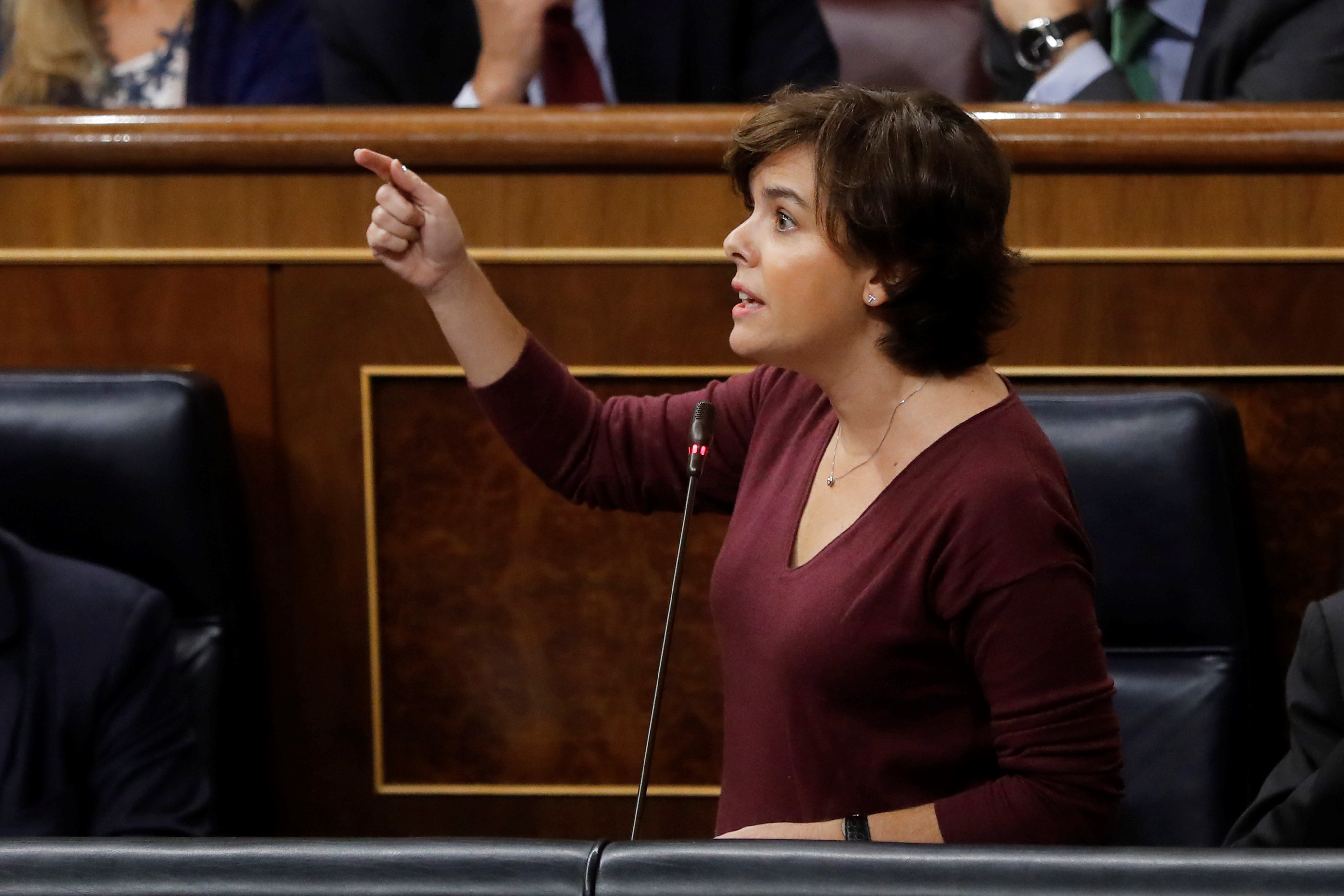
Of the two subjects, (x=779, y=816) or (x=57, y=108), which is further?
(x=57, y=108)

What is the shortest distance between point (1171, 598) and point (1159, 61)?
0.66 metres

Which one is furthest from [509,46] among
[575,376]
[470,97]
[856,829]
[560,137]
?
[856,829]

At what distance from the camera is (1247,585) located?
1.12 m

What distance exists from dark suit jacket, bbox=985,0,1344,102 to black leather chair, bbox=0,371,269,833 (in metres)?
0.82

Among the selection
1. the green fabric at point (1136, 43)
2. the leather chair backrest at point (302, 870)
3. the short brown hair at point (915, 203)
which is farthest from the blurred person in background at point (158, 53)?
the leather chair backrest at point (302, 870)

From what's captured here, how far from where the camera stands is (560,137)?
124cm

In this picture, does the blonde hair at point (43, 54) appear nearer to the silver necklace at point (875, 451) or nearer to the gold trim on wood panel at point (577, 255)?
the gold trim on wood panel at point (577, 255)

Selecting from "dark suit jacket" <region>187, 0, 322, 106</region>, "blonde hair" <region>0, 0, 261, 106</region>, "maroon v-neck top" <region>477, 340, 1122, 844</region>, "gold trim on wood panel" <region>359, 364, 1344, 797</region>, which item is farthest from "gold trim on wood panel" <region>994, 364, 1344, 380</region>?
"blonde hair" <region>0, 0, 261, 106</region>

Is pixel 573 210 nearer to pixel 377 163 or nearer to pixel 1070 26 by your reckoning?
pixel 377 163

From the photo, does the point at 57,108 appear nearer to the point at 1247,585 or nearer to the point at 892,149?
the point at 892,149

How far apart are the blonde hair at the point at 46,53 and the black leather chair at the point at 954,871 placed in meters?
1.43

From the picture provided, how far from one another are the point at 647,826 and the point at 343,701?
0.94 feet

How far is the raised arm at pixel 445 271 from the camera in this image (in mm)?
966

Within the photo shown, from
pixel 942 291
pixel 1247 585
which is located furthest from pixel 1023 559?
pixel 1247 585
